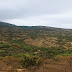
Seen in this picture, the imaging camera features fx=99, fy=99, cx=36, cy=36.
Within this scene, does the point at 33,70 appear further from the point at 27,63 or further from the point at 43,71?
the point at 27,63

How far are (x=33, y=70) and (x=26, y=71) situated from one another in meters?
0.44

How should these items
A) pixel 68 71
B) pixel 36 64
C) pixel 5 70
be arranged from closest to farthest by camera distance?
pixel 68 71
pixel 5 70
pixel 36 64

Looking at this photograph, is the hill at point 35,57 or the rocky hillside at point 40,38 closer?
the hill at point 35,57

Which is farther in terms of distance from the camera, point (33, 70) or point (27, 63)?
point (27, 63)

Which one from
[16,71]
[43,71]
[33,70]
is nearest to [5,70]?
[16,71]

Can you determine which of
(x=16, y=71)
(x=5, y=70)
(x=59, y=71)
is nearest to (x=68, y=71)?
(x=59, y=71)

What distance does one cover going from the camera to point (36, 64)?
24.6ft

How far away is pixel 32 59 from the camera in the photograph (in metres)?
7.91

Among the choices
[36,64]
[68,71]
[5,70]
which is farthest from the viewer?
[36,64]

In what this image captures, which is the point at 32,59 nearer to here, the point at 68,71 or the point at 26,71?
the point at 26,71

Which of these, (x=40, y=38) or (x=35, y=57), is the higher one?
(x=35, y=57)

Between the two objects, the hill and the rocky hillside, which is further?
the rocky hillside

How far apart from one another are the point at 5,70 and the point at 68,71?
399 cm

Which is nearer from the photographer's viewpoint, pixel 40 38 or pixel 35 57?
pixel 35 57
